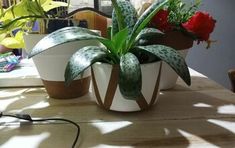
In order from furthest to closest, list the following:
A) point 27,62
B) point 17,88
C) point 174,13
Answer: point 27,62, point 17,88, point 174,13

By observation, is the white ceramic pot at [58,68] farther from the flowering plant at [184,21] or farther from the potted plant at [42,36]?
the flowering plant at [184,21]

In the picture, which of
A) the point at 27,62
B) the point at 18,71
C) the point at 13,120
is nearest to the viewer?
the point at 13,120

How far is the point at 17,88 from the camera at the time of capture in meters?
0.84

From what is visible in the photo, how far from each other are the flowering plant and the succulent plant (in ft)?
0.22

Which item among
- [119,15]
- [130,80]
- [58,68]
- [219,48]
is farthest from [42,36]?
[219,48]

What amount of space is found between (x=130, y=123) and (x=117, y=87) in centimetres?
8

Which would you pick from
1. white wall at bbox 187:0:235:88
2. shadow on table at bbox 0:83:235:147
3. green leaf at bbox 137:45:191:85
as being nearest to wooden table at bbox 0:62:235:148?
shadow on table at bbox 0:83:235:147

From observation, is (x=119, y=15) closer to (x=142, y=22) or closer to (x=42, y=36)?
(x=142, y=22)

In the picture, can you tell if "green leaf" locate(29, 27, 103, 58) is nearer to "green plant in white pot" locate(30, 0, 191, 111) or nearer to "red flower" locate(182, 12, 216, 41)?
"green plant in white pot" locate(30, 0, 191, 111)

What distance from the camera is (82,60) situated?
550 mm

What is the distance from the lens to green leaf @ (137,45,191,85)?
52cm

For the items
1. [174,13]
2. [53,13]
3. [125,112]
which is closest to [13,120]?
[125,112]

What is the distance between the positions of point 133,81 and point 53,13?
426mm

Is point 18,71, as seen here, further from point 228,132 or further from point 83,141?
point 228,132
